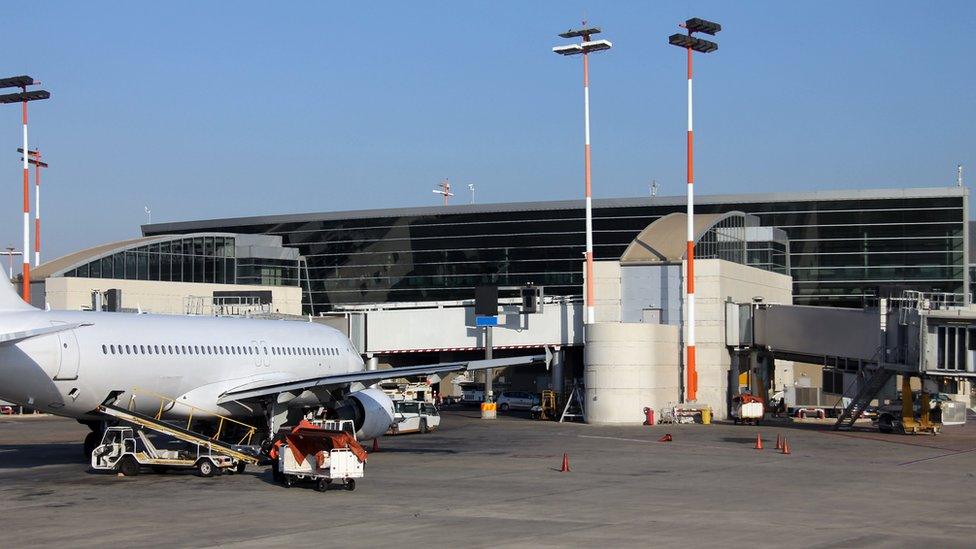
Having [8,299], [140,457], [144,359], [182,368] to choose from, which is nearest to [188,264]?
[182,368]

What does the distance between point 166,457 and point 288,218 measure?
277 feet

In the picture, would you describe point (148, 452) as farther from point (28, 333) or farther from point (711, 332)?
point (711, 332)

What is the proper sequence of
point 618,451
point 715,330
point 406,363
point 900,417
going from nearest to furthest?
point 618,451, point 900,417, point 715,330, point 406,363

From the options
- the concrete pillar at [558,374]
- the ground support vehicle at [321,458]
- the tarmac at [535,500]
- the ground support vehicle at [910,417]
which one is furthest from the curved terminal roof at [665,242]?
the ground support vehicle at [321,458]

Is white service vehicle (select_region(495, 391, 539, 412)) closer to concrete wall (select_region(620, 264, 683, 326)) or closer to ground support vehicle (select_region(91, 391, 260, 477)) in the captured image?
concrete wall (select_region(620, 264, 683, 326))

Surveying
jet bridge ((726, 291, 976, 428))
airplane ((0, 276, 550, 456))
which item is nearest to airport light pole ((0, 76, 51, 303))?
airplane ((0, 276, 550, 456))

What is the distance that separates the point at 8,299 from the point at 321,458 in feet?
31.6

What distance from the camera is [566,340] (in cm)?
6494

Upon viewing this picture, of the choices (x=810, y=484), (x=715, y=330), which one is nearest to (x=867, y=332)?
(x=715, y=330)

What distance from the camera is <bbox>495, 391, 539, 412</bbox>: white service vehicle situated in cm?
7069

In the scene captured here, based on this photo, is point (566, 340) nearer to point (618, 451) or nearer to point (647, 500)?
point (618, 451)

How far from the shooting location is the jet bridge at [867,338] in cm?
4616

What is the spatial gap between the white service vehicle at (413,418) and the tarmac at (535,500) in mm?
7422

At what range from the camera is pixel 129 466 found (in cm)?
3009
